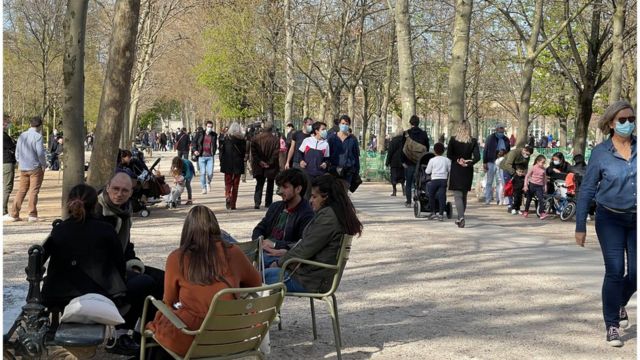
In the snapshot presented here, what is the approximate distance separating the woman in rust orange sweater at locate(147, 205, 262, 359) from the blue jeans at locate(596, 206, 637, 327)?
10.7 ft

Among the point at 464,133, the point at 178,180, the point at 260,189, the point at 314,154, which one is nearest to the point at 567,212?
the point at 464,133

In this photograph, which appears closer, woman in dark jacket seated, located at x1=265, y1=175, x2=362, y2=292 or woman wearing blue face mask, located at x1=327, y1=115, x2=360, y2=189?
woman in dark jacket seated, located at x1=265, y1=175, x2=362, y2=292

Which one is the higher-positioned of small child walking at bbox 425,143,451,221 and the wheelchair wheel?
small child walking at bbox 425,143,451,221

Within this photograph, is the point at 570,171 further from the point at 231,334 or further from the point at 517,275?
the point at 231,334

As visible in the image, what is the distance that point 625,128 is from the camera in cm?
734

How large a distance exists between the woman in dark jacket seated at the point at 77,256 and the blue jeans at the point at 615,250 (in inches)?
145

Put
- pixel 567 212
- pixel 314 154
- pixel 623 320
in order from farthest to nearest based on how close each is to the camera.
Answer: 1. pixel 567 212
2. pixel 314 154
3. pixel 623 320

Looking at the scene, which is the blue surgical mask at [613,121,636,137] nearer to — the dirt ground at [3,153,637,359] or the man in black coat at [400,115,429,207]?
A: the dirt ground at [3,153,637,359]

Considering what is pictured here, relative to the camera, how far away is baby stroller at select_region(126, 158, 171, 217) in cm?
1734

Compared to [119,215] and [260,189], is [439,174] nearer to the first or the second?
[260,189]

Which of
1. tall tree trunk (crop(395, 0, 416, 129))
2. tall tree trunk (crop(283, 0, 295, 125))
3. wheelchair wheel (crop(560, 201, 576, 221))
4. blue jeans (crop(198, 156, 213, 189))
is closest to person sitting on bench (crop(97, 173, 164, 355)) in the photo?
wheelchair wheel (crop(560, 201, 576, 221))

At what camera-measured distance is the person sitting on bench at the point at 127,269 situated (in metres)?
6.20

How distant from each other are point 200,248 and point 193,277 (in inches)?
6.5

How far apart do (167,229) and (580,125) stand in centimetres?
1693
